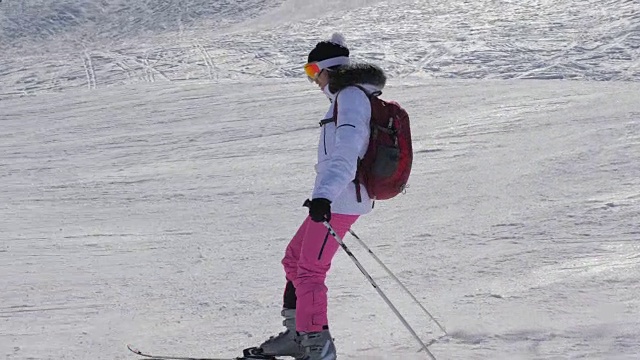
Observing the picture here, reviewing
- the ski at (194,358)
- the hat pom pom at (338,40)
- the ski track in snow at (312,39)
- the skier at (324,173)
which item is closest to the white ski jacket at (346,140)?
the skier at (324,173)

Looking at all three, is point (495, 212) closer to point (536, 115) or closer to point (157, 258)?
point (157, 258)

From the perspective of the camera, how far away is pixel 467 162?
9.05 m

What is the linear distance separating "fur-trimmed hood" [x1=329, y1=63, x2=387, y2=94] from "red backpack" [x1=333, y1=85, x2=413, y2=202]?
0.15 ft

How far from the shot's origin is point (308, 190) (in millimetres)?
8625

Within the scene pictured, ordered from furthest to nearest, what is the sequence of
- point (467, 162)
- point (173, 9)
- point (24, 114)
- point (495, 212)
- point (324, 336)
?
point (173, 9) → point (24, 114) → point (467, 162) → point (495, 212) → point (324, 336)

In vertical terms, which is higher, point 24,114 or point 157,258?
point 24,114

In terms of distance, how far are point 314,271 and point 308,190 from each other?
177 inches

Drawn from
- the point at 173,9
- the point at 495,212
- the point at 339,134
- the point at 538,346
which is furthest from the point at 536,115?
the point at 173,9

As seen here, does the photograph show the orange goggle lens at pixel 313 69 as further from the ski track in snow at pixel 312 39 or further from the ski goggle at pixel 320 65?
the ski track in snow at pixel 312 39

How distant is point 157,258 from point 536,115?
5.62 meters

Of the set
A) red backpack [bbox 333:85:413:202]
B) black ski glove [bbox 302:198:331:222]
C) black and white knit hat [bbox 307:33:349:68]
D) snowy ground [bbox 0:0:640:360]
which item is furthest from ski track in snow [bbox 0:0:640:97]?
black ski glove [bbox 302:198:331:222]

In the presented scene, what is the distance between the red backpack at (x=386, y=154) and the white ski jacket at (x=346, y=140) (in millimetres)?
34

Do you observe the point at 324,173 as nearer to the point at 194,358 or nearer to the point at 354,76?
the point at 354,76

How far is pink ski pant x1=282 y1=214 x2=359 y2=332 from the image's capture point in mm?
4113
